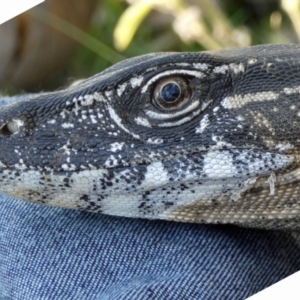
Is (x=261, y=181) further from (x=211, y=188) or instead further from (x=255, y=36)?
(x=255, y=36)

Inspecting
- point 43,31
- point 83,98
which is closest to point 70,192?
point 83,98

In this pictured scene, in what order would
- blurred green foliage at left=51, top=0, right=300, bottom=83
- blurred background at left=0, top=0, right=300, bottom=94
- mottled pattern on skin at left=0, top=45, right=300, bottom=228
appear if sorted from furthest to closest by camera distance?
blurred background at left=0, top=0, right=300, bottom=94 < blurred green foliage at left=51, top=0, right=300, bottom=83 < mottled pattern on skin at left=0, top=45, right=300, bottom=228

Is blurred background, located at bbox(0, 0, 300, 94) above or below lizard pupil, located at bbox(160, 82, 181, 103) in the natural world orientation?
above

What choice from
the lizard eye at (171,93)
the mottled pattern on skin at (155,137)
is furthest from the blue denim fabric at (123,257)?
the lizard eye at (171,93)

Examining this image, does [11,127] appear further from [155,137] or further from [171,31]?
[171,31]

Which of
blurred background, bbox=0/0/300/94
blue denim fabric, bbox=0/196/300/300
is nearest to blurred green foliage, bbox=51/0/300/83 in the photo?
blurred background, bbox=0/0/300/94

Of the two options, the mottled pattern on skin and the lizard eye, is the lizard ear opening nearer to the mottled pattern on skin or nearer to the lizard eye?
the mottled pattern on skin

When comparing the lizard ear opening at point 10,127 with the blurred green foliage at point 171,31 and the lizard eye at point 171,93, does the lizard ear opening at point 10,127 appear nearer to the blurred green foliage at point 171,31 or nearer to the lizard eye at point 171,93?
the lizard eye at point 171,93
